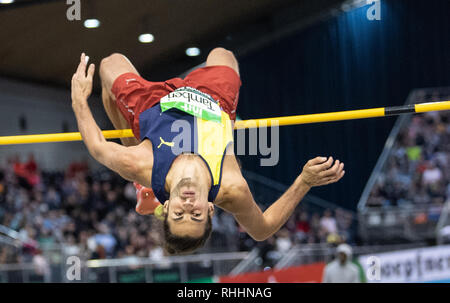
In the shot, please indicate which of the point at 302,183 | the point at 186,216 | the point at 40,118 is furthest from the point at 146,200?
the point at 40,118

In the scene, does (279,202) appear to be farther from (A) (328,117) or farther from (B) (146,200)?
(B) (146,200)

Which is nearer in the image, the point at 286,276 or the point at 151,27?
the point at 286,276

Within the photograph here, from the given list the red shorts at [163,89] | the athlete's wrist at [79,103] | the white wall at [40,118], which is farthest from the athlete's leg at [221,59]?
the white wall at [40,118]

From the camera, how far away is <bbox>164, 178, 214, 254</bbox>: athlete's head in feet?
11.2

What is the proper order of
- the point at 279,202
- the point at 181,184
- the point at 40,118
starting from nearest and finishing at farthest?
the point at 181,184, the point at 279,202, the point at 40,118

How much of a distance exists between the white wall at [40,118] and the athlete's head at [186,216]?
9.54m

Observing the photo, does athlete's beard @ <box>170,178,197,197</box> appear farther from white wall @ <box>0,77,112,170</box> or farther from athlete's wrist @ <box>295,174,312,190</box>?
white wall @ <box>0,77,112,170</box>

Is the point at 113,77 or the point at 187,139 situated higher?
the point at 113,77

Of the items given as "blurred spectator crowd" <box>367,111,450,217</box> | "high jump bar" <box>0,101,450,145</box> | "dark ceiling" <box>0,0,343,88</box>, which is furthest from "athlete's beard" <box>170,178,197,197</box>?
"blurred spectator crowd" <box>367,111,450,217</box>

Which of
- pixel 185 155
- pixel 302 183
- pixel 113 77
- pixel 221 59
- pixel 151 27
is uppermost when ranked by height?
pixel 151 27

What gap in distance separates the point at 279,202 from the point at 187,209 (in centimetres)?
76

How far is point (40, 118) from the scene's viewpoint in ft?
46.4

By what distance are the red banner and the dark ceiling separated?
9.06 ft
